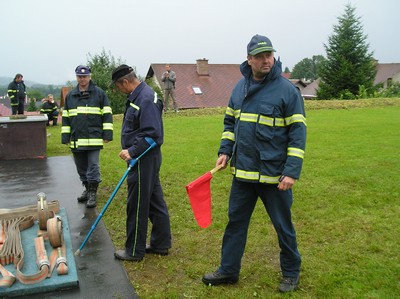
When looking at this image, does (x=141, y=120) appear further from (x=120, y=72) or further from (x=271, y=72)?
(x=271, y=72)

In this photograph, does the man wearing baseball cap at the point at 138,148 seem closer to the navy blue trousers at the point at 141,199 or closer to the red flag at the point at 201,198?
the navy blue trousers at the point at 141,199

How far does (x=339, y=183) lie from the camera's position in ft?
22.9

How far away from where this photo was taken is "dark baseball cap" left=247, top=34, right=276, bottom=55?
3281mm

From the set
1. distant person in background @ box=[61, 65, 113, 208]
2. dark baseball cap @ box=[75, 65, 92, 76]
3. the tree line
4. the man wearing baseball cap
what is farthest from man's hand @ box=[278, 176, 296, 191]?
the tree line

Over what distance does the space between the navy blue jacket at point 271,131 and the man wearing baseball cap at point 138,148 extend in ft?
3.22

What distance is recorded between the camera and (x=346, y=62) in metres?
32.6

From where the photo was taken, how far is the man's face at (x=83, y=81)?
569 cm

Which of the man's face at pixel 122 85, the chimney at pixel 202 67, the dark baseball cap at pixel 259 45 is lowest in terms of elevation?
the man's face at pixel 122 85

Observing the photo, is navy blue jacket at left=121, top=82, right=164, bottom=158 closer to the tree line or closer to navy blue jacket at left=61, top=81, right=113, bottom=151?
navy blue jacket at left=61, top=81, right=113, bottom=151

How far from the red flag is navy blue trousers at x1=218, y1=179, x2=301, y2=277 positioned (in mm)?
218

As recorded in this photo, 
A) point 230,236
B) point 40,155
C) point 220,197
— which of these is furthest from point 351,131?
point 230,236

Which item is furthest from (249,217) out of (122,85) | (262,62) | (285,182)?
(122,85)

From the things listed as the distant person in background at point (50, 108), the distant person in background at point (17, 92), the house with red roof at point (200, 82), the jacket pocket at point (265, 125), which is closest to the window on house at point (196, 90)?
the house with red roof at point (200, 82)

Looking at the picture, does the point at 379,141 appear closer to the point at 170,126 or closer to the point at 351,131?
the point at 351,131
